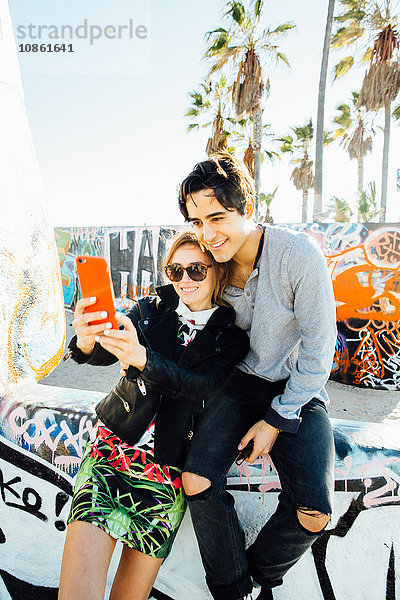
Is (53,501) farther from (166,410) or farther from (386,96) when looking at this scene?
(386,96)

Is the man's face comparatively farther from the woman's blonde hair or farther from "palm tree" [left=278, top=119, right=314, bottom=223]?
"palm tree" [left=278, top=119, right=314, bottom=223]

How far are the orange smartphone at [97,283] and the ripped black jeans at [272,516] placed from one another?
26.7 inches

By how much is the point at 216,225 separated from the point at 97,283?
2.29 feet

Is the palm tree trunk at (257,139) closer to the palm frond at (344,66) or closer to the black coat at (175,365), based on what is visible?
the palm frond at (344,66)

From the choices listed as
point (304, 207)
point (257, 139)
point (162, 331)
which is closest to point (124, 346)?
point (162, 331)

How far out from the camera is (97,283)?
59.8 inches

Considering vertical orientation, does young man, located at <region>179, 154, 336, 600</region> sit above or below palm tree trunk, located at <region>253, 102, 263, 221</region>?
below

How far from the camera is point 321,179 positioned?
43.8ft

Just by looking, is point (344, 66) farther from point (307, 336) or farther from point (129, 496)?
point (129, 496)

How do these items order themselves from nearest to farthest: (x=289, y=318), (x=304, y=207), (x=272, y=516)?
(x=272, y=516)
(x=289, y=318)
(x=304, y=207)

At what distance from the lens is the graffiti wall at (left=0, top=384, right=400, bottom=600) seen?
172 centimetres

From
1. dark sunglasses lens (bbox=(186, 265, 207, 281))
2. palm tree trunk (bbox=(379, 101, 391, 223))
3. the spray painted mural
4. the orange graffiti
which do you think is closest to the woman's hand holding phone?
dark sunglasses lens (bbox=(186, 265, 207, 281))

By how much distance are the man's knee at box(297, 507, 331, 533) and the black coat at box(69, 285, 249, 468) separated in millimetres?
533

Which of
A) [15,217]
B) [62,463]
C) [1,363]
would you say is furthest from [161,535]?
[15,217]
